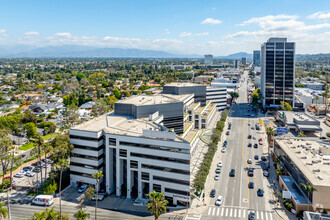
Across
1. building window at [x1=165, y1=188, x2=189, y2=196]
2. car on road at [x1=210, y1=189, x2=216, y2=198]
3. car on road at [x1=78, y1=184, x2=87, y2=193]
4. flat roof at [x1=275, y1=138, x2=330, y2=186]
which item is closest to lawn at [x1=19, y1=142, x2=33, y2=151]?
car on road at [x1=78, y1=184, x2=87, y2=193]

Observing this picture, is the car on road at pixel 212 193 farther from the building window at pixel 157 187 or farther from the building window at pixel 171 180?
the building window at pixel 157 187

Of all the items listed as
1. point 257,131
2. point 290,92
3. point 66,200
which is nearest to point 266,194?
point 66,200

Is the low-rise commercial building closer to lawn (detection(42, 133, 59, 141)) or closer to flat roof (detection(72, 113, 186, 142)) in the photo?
flat roof (detection(72, 113, 186, 142))

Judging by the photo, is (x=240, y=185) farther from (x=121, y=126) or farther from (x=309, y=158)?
(x=121, y=126)

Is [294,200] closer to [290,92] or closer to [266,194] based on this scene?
[266,194]

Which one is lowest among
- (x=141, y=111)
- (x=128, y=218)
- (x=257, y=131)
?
(x=128, y=218)

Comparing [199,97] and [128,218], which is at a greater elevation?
[199,97]
